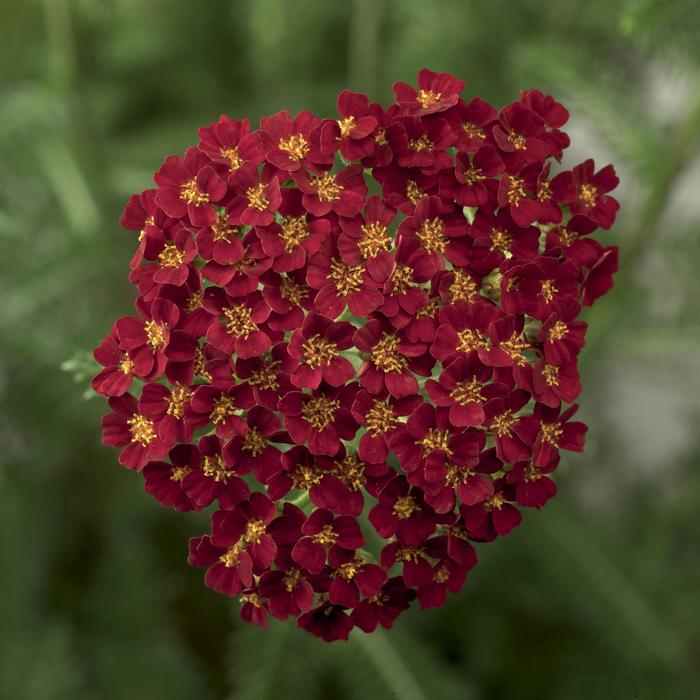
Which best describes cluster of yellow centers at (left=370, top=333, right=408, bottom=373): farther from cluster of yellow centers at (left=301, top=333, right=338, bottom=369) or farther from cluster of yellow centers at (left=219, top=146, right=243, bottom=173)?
cluster of yellow centers at (left=219, top=146, right=243, bottom=173)

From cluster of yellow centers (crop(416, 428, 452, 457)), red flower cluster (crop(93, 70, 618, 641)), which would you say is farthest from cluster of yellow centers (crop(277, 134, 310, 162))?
cluster of yellow centers (crop(416, 428, 452, 457))

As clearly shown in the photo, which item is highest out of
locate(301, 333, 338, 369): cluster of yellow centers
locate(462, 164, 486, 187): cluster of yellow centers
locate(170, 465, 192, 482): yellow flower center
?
locate(462, 164, 486, 187): cluster of yellow centers

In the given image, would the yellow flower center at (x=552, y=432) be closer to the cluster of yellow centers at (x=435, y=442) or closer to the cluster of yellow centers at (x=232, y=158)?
the cluster of yellow centers at (x=435, y=442)

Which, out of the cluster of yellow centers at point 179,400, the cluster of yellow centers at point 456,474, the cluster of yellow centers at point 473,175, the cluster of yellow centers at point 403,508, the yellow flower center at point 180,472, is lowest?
the cluster of yellow centers at point 403,508

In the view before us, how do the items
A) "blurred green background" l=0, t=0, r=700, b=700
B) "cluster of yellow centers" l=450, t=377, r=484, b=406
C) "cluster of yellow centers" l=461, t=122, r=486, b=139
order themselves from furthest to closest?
"blurred green background" l=0, t=0, r=700, b=700 → "cluster of yellow centers" l=461, t=122, r=486, b=139 → "cluster of yellow centers" l=450, t=377, r=484, b=406

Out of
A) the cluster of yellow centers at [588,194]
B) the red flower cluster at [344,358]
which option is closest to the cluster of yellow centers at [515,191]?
the red flower cluster at [344,358]

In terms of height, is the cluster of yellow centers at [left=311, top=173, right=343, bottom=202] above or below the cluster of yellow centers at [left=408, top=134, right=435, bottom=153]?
below

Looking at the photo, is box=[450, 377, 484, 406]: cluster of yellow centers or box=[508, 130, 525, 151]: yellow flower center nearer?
box=[450, 377, 484, 406]: cluster of yellow centers
